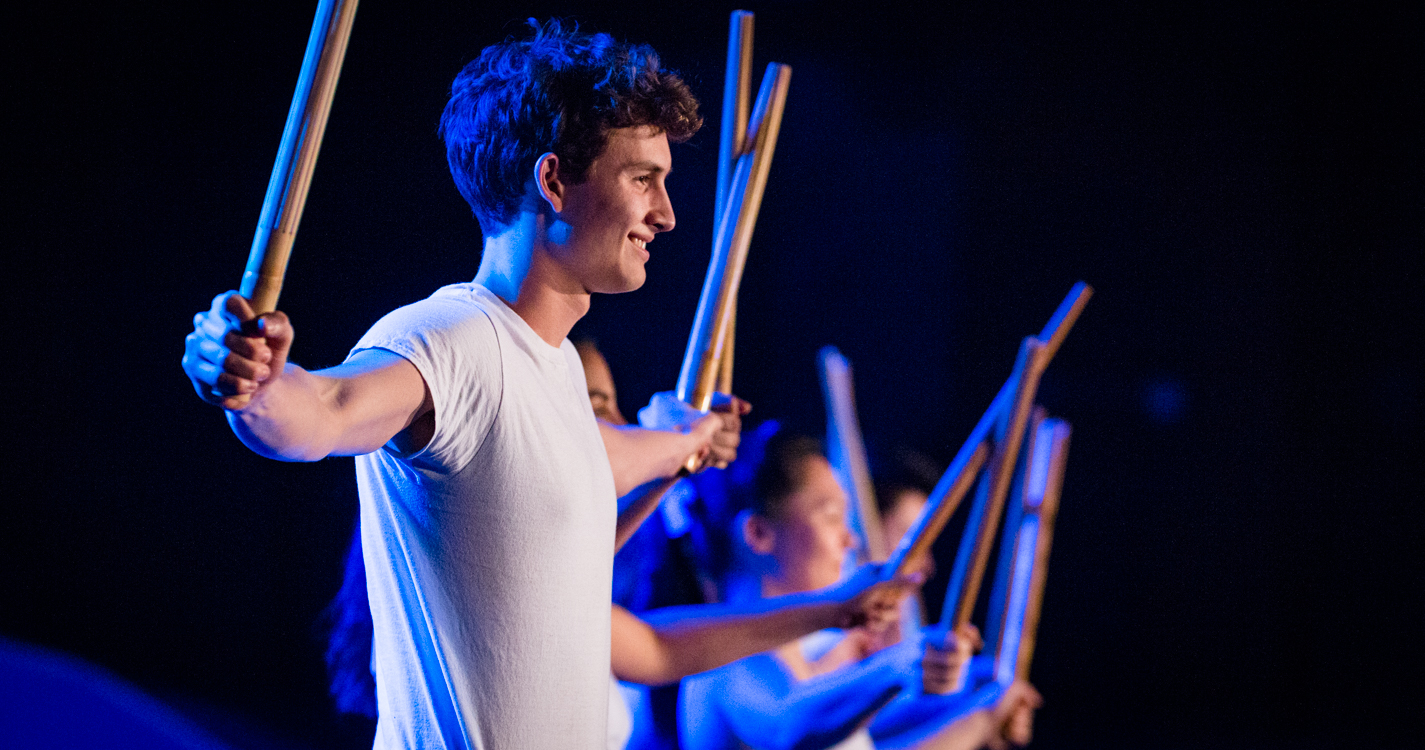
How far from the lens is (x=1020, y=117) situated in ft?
9.25

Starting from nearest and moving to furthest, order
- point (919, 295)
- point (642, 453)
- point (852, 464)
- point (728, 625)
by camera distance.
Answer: point (642, 453) < point (728, 625) < point (852, 464) < point (919, 295)

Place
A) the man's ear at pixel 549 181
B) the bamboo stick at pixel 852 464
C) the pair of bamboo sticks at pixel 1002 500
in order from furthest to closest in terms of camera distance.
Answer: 1. the bamboo stick at pixel 852 464
2. the pair of bamboo sticks at pixel 1002 500
3. the man's ear at pixel 549 181

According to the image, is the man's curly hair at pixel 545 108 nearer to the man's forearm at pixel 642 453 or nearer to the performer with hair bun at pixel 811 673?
the man's forearm at pixel 642 453

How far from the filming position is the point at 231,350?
55 cm

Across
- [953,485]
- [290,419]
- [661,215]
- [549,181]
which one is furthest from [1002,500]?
[290,419]

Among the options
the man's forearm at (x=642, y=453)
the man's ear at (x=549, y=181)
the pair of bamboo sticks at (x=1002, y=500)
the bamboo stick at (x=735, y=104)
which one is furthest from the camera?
the pair of bamboo sticks at (x=1002, y=500)

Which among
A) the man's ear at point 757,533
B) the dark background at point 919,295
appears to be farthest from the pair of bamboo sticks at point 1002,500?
the dark background at point 919,295

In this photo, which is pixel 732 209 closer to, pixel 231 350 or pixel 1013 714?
pixel 231 350

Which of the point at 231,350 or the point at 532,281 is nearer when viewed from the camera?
the point at 231,350

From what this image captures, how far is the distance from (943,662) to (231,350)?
111 cm

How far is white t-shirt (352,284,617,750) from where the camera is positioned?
2.72ft

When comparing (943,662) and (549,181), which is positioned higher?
(549,181)

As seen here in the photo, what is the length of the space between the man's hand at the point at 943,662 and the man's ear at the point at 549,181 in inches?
32.6

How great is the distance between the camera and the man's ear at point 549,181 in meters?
0.95
